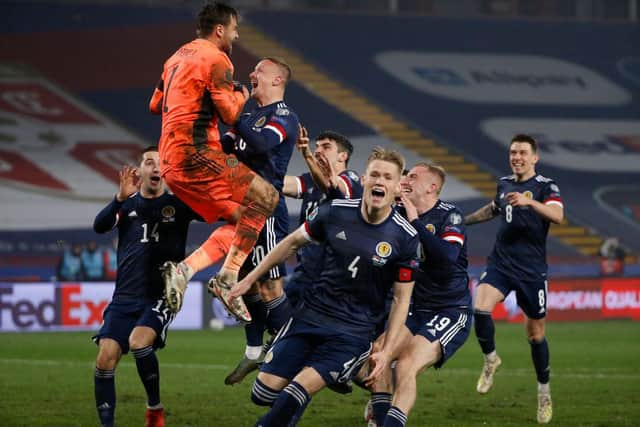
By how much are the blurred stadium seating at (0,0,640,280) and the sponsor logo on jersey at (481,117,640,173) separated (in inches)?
2.1

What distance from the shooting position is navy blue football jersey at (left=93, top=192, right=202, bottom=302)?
988 centimetres

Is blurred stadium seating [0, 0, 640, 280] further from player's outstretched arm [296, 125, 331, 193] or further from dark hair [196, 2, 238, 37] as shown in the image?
dark hair [196, 2, 238, 37]

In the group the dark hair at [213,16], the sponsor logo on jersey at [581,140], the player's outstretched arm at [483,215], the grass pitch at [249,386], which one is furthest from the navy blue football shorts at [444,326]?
the sponsor logo on jersey at [581,140]

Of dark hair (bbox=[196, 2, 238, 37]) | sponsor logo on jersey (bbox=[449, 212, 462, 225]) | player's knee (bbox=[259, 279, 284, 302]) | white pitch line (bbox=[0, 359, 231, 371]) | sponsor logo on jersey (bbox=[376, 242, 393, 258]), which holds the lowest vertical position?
white pitch line (bbox=[0, 359, 231, 371])

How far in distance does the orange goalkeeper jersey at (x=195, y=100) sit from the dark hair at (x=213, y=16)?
0.11 meters

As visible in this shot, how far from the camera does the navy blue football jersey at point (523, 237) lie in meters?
11.9

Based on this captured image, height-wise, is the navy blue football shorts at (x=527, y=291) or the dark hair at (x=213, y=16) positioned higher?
the dark hair at (x=213, y=16)

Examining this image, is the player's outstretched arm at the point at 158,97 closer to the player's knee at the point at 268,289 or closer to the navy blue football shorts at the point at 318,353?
the player's knee at the point at 268,289

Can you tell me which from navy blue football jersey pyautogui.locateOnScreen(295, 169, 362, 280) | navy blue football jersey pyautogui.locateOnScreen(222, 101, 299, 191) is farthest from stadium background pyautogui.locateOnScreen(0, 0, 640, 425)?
navy blue football jersey pyautogui.locateOnScreen(222, 101, 299, 191)

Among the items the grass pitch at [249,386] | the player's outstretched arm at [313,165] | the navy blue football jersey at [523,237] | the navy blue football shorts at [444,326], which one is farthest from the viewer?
the navy blue football jersey at [523,237]

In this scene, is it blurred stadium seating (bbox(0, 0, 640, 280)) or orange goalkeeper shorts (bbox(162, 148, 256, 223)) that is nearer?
orange goalkeeper shorts (bbox(162, 148, 256, 223))

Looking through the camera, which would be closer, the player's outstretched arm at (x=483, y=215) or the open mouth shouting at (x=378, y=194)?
the open mouth shouting at (x=378, y=194)

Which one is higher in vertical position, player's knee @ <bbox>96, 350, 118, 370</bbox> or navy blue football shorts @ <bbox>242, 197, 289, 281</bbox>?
navy blue football shorts @ <bbox>242, 197, 289, 281</bbox>

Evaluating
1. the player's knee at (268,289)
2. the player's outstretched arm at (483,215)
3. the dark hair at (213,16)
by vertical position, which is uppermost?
the dark hair at (213,16)
